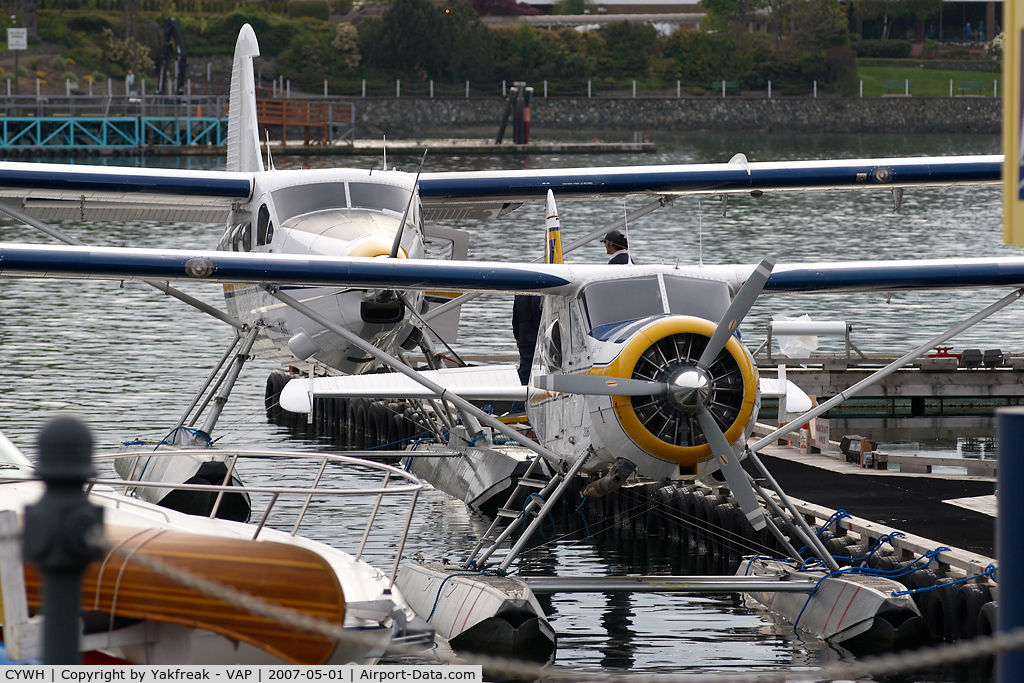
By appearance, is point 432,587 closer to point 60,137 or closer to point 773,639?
point 773,639

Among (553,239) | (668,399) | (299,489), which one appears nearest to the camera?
(299,489)

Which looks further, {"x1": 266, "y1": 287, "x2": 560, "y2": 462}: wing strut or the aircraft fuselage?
the aircraft fuselage

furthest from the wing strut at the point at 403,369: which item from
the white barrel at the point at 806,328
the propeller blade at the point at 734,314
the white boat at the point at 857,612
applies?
the white barrel at the point at 806,328

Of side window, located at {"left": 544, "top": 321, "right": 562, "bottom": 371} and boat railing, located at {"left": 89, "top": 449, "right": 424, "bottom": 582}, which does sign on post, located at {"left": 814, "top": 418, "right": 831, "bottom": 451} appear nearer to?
side window, located at {"left": 544, "top": 321, "right": 562, "bottom": 371}

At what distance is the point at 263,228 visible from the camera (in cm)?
1218

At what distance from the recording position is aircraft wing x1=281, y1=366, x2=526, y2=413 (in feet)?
33.0

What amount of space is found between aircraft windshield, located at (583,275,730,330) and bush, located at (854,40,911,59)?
11169 cm

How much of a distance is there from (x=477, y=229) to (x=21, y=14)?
63738 millimetres

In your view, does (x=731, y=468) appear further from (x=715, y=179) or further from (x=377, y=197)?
(x=715, y=179)

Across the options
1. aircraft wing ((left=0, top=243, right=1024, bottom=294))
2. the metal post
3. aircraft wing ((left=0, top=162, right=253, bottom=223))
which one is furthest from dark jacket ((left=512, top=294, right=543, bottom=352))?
the metal post

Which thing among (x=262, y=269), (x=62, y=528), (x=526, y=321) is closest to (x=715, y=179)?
(x=526, y=321)

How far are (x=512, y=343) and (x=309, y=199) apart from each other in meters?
11.8

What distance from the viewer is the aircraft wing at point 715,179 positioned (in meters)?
13.1

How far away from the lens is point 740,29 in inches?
4382
